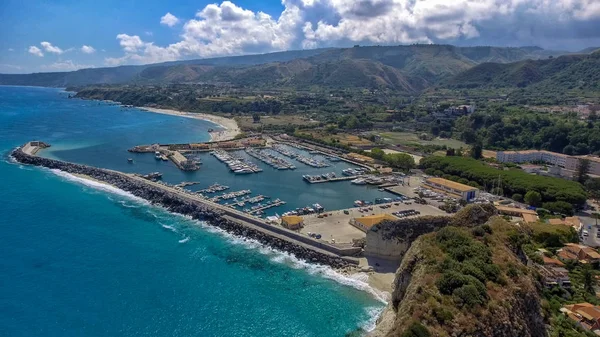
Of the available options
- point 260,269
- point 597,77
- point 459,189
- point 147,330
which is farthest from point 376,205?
point 597,77

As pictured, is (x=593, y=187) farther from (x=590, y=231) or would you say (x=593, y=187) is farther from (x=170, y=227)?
(x=170, y=227)

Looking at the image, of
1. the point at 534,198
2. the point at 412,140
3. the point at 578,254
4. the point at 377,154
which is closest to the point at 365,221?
the point at 578,254

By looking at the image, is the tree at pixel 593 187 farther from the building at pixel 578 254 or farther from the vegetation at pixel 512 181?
the building at pixel 578 254

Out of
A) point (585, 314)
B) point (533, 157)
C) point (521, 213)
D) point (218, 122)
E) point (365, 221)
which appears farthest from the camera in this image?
point (218, 122)

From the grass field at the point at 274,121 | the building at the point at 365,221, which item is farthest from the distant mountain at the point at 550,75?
A: the building at the point at 365,221

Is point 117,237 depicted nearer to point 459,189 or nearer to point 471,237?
point 471,237
